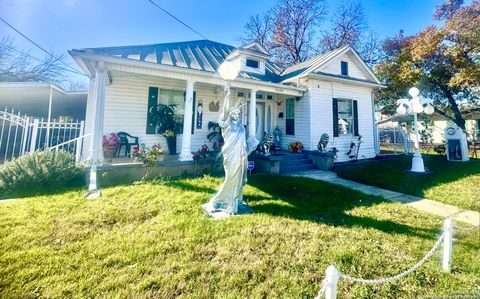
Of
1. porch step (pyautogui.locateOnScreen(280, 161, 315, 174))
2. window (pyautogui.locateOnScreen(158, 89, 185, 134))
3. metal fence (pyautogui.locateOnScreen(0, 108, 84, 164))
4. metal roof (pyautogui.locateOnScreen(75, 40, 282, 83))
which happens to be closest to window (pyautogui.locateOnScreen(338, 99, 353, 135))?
porch step (pyautogui.locateOnScreen(280, 161, 315, 174))

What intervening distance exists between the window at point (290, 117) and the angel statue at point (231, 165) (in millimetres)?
6620

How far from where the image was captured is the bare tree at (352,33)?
20078 millimetres

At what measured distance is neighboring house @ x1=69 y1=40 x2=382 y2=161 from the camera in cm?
689

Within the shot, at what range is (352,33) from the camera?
20.2 metres

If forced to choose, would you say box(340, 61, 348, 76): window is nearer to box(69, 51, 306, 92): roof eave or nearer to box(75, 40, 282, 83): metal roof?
box(75, 40, 282, 83): metal roof

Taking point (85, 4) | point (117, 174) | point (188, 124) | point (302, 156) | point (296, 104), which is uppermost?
point (85, 4)

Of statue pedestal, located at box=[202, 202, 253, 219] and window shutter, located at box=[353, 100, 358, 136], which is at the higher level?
window shutter, located at box=[353, 100, 358, 136]

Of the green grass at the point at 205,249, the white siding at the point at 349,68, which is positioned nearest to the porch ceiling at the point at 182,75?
the white siding at the point at 349,68

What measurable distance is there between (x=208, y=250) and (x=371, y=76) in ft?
40.4

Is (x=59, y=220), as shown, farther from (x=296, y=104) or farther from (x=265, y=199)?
(x=296, y=104)

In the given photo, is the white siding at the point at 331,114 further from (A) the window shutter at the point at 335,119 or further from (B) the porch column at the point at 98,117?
(B) the porch column at the point at 98,117

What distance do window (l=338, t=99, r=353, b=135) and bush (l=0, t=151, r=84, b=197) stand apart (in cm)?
1031

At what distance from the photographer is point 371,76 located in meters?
11.4

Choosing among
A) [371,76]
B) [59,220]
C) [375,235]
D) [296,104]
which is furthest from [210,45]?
[375,235]
